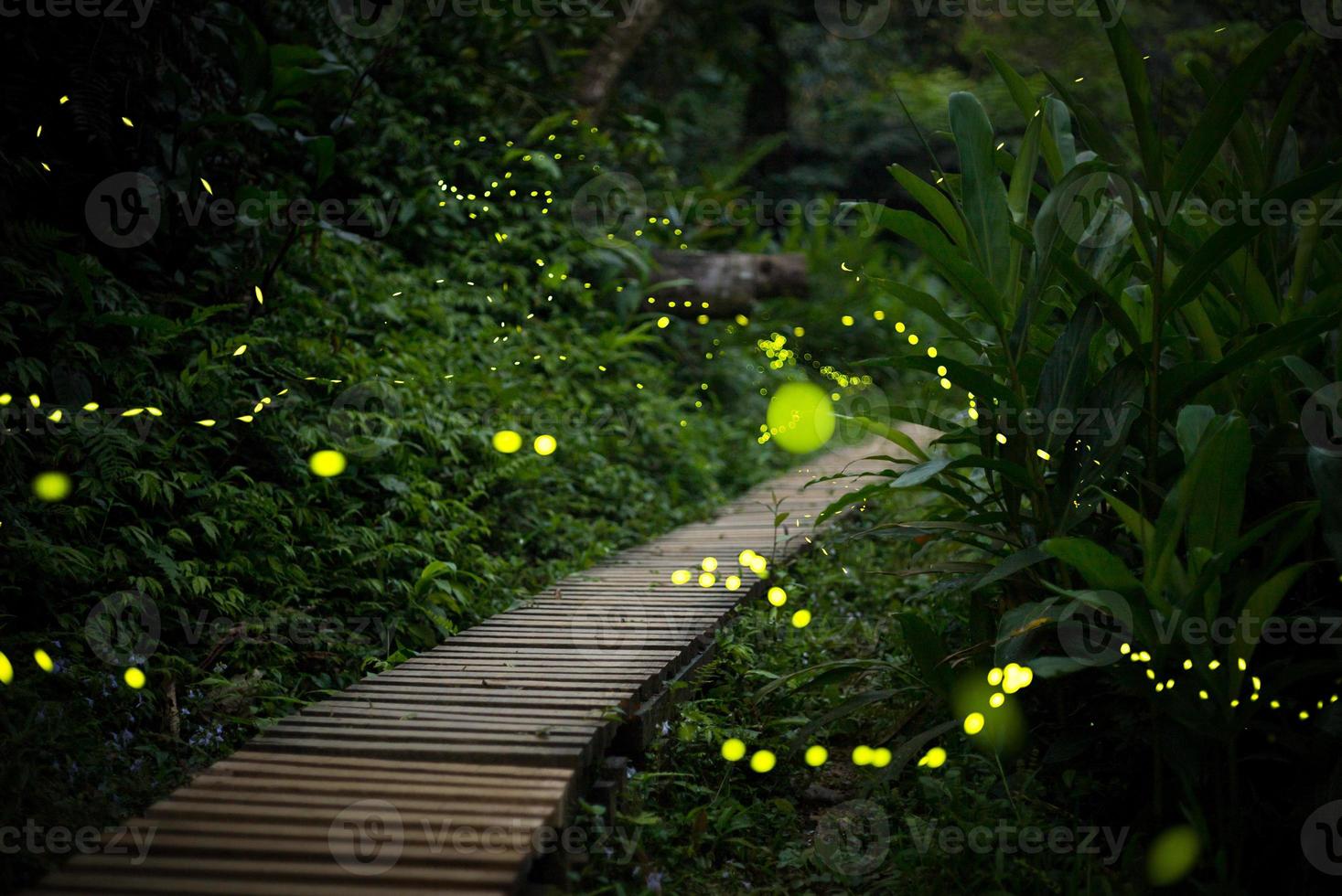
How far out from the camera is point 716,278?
7.55 m

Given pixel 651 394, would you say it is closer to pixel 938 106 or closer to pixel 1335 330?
pixel 1335 330

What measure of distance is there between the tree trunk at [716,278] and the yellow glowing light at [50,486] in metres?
4.81

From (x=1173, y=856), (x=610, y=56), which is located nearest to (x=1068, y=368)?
(x=1173, y=856)

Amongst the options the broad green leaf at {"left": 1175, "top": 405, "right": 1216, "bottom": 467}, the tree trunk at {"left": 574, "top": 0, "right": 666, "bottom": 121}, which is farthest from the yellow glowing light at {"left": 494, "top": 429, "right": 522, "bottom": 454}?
the tree trunk at {"left": 574, "top": 0, "right": 666, "bottom": 121}

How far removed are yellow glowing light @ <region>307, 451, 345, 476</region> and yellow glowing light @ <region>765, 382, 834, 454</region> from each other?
4068 mm

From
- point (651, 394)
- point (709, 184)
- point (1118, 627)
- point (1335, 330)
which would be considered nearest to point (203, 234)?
point (651, 394)

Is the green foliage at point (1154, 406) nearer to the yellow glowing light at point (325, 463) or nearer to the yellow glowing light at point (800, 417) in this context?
the yellow glowing light at point (325, 463)

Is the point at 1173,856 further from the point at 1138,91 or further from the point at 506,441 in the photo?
the point at 506,441

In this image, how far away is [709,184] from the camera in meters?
8.76

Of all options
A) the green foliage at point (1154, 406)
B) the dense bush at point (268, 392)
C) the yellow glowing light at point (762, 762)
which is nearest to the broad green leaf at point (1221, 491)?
the green foliage at point (1154, 406)

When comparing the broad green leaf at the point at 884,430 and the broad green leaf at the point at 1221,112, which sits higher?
the broad green leaf at the point at 1221,112

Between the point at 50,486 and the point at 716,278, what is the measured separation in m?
5.32

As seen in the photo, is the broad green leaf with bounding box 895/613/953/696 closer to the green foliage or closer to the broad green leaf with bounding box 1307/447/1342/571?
the green foliage

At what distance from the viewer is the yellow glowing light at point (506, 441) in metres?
4.41
